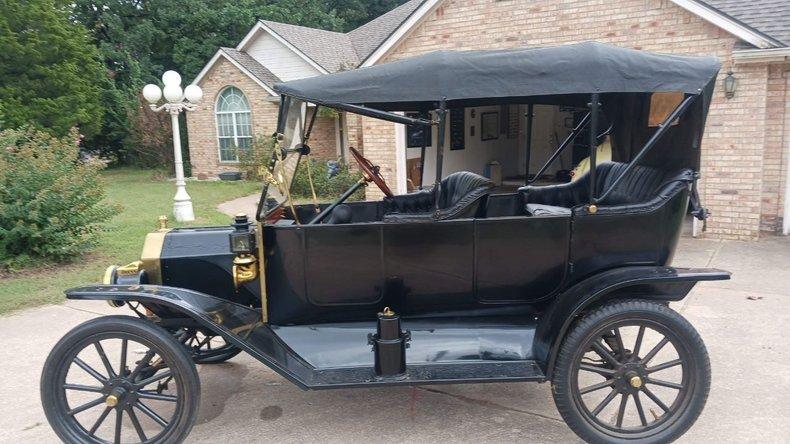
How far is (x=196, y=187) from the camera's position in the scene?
51.7ft

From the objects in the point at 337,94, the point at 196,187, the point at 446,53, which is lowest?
the point at 196,187

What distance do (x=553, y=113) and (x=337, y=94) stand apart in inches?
523

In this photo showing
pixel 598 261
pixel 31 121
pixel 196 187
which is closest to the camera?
pixel 598 261

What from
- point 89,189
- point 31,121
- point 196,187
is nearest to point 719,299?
point 89,189

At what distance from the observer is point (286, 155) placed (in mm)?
3320

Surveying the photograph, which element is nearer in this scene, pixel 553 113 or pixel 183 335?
pixel 183 335

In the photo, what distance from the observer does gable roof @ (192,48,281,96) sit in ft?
54.6

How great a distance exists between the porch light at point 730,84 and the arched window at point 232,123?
510 inches

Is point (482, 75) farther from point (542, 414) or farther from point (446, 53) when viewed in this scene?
point (542, 414)

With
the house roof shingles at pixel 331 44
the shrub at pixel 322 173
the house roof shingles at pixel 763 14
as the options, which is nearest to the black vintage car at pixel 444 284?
the house roof shingles at pixel 763 14

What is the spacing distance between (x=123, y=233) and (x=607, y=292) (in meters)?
7.90

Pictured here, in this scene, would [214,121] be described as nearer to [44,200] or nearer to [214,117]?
[214,117]

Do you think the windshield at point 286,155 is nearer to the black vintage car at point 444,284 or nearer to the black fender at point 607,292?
the black vintage car at point 444,284

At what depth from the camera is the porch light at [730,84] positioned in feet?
24.6
